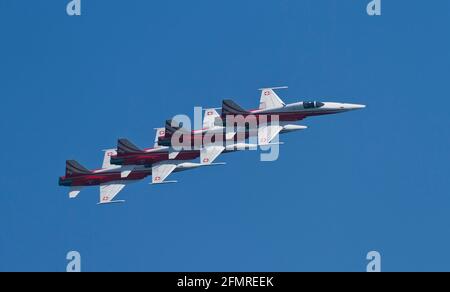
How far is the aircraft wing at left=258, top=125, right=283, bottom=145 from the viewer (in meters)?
100

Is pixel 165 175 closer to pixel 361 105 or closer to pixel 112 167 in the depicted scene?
pixel 112 167

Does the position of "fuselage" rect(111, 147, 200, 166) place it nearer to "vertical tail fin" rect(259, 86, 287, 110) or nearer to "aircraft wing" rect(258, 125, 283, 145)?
"aircraft wing" rect(258, 125, 283, 145)

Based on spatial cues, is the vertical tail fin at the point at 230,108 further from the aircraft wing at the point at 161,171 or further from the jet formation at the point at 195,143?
the aircraft wing at the point at 161,171

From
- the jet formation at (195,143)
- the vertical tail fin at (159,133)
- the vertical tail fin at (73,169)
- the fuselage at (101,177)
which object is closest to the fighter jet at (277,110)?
the jet formation at (195,143)

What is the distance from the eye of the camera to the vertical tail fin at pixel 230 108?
101 meters

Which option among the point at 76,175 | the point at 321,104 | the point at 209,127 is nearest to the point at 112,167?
the point at 76,175

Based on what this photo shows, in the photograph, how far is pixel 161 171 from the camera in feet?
335

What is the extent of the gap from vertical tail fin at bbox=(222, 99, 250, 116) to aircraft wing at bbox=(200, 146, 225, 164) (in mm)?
3122

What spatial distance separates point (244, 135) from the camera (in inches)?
4077

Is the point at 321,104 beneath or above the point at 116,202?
above

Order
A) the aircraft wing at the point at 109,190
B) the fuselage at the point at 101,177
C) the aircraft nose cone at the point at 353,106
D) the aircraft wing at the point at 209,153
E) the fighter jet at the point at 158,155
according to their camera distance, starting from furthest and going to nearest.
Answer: the fuselage at the point at 101,177 → the aircraft wing at the point at 109,190 → the aircraft nose cone at the point at 353,106 → the fighter jet at the point at 158,155 → the aircraft wing at the point at 209,153

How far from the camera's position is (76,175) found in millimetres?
105438

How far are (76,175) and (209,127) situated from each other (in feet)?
43.0

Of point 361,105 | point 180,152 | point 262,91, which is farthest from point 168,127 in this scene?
point 361,105
